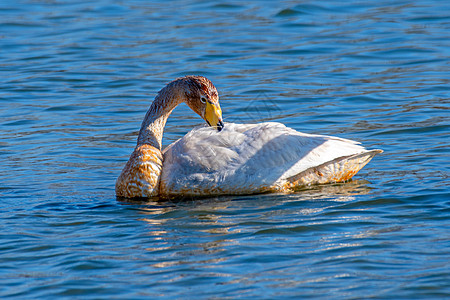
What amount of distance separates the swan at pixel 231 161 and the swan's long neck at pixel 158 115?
17 centimetres

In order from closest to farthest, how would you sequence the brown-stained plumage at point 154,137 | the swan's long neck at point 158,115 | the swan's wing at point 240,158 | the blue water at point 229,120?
the blue water at point 229,120, the swan's wing at point 240,158, the brown-stained plumage at point 154,137, the swan's long neck at point 158,115

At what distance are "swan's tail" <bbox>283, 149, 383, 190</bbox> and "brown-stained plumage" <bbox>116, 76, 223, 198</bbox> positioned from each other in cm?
92

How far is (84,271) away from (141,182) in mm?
2023

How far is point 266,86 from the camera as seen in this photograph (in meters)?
12.8

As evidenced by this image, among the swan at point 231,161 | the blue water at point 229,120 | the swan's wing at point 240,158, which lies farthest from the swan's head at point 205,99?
the blue water at point 229,120

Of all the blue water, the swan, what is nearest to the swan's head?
the swan

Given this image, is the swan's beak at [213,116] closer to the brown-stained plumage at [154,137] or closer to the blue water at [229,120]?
the brown-stained plumage at [154,137]

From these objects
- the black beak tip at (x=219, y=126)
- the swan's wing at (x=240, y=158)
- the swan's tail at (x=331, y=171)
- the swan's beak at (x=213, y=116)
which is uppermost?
the swan's beak at (x=213, y=116)

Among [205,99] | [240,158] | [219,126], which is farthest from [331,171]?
[205,99]

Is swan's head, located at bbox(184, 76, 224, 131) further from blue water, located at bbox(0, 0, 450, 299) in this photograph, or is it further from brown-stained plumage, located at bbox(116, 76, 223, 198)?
blue water, located at bbox(0, 0, 450, 299)

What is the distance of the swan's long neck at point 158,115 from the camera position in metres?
8.56

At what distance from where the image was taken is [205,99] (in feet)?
27.1

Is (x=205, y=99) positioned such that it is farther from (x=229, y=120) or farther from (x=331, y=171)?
(x=229, y=120)

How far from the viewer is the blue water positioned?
6.02 metres
